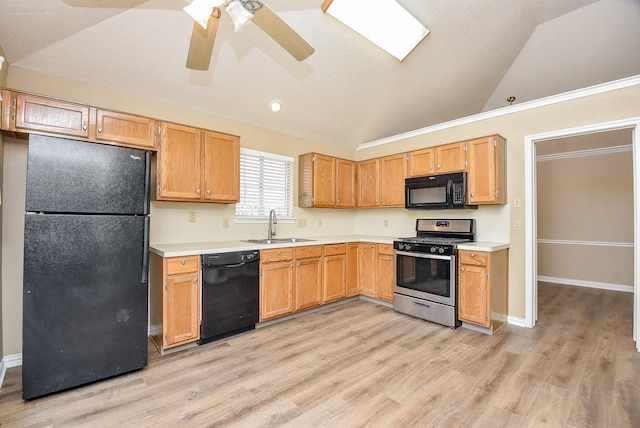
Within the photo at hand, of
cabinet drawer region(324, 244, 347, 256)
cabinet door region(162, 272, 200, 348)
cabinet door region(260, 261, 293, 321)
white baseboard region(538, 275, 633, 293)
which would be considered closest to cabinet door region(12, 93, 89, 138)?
cabinet door region(162, 272, 200, 348)

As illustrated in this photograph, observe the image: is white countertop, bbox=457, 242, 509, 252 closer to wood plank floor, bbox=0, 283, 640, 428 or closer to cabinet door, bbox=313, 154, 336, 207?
wood plank floor, bbox=0, 283, 640, 428

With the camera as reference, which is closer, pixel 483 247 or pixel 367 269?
pixel 483 247

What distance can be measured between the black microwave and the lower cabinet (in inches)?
111

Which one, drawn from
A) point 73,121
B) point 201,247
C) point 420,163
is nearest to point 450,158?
point 420,163

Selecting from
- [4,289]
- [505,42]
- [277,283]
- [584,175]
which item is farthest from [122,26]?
[584,175]

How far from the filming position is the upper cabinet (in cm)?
212

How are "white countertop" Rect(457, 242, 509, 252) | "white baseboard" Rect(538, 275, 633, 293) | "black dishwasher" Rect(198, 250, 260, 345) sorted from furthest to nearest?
"white baseboard" Rect(538, 275, 633, 293)
"white countertop" Rect(457, 242, 509, 252)
"black dishwasher" Rect(198, 250, 260, 345)

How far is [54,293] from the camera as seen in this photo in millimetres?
2012

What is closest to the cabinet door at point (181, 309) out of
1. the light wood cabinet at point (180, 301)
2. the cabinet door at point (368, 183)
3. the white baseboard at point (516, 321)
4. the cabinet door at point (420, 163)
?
the light wood cabinet at point (180, 301)

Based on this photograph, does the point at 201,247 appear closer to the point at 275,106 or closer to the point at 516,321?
the point at 275,106

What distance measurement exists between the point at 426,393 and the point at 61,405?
242 cm

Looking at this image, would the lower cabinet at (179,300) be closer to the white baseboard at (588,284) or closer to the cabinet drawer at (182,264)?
the cabinet drawer at (182,264)

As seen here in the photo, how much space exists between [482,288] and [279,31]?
3.03m

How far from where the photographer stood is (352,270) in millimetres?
4203
